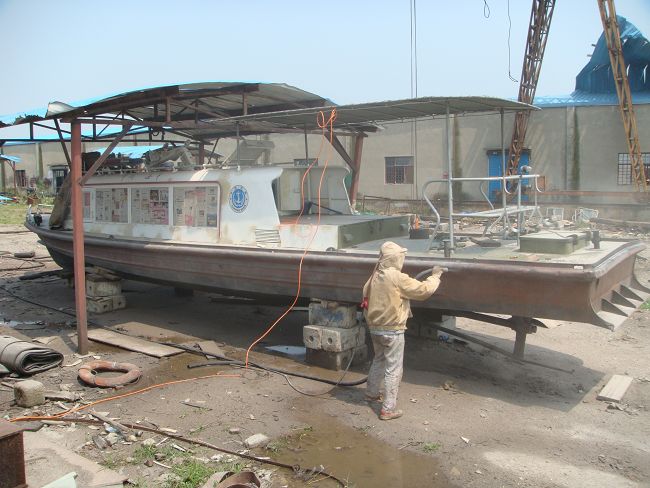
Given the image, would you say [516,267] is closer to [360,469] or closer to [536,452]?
[536,452]

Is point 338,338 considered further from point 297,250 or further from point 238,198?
point 238,198

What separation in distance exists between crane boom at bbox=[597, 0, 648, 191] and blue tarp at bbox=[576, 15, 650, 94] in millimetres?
2111

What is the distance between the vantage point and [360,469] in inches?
171

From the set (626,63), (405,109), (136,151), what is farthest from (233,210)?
(626,63)

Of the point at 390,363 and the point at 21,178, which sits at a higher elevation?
the point at 21,178

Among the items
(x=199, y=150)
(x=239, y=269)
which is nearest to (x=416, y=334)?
(x=239, y=269)

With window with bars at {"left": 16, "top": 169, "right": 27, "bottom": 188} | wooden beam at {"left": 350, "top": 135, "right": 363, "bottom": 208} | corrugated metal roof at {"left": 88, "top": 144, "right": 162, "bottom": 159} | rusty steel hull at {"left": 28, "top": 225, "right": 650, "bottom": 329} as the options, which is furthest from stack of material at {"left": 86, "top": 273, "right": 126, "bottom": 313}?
window with bars at {"left": 16, "top": 169, "right": 27, "bottom": 188}

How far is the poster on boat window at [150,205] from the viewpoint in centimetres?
828

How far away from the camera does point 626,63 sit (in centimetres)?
2192

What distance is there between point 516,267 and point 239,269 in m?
3.27

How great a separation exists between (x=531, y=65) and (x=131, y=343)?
1953cm

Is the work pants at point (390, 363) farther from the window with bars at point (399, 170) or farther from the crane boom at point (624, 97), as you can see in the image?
the window with bars at point (399, 170)

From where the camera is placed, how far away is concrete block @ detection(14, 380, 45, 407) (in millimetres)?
5367

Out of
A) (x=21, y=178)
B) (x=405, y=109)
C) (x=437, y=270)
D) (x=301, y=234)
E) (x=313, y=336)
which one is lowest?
(x=313, y=336)
